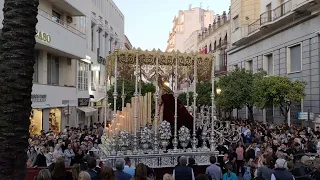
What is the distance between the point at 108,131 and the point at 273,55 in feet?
Result: 57.6

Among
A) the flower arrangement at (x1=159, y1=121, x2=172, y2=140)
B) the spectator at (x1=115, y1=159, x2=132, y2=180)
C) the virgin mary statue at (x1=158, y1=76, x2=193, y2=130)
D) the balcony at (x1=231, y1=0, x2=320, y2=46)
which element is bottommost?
the spectator at (x1=115, y1=159, x2=132, y2=180)

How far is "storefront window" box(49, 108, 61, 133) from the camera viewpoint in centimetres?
2465

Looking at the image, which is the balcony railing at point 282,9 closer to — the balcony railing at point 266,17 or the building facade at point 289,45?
the building facade at point 289,45

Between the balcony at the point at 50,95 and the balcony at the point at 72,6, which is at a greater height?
the balcony at the point at 72,6

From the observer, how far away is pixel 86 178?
244 inches

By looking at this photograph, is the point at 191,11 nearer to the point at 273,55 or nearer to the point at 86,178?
the point at 273,55

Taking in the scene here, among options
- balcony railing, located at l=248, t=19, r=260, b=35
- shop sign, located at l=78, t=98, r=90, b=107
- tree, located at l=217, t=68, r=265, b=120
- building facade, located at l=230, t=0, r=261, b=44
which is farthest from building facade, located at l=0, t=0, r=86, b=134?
building facade, located at l=230, t=0, r=261, b=44

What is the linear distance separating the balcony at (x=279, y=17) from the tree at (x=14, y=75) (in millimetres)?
17897

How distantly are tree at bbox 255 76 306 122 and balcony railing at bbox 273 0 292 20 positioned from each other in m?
5.34

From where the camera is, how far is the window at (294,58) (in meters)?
23.9

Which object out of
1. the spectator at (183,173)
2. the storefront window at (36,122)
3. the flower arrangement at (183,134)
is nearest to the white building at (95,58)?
the storefront window at (36,122)

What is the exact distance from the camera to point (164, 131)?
39.5 ft

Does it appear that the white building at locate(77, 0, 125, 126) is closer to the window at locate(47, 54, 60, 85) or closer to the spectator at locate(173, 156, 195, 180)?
the window at locate(47, 54, 60, 85)

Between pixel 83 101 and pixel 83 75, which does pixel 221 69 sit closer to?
pixel 83 75
